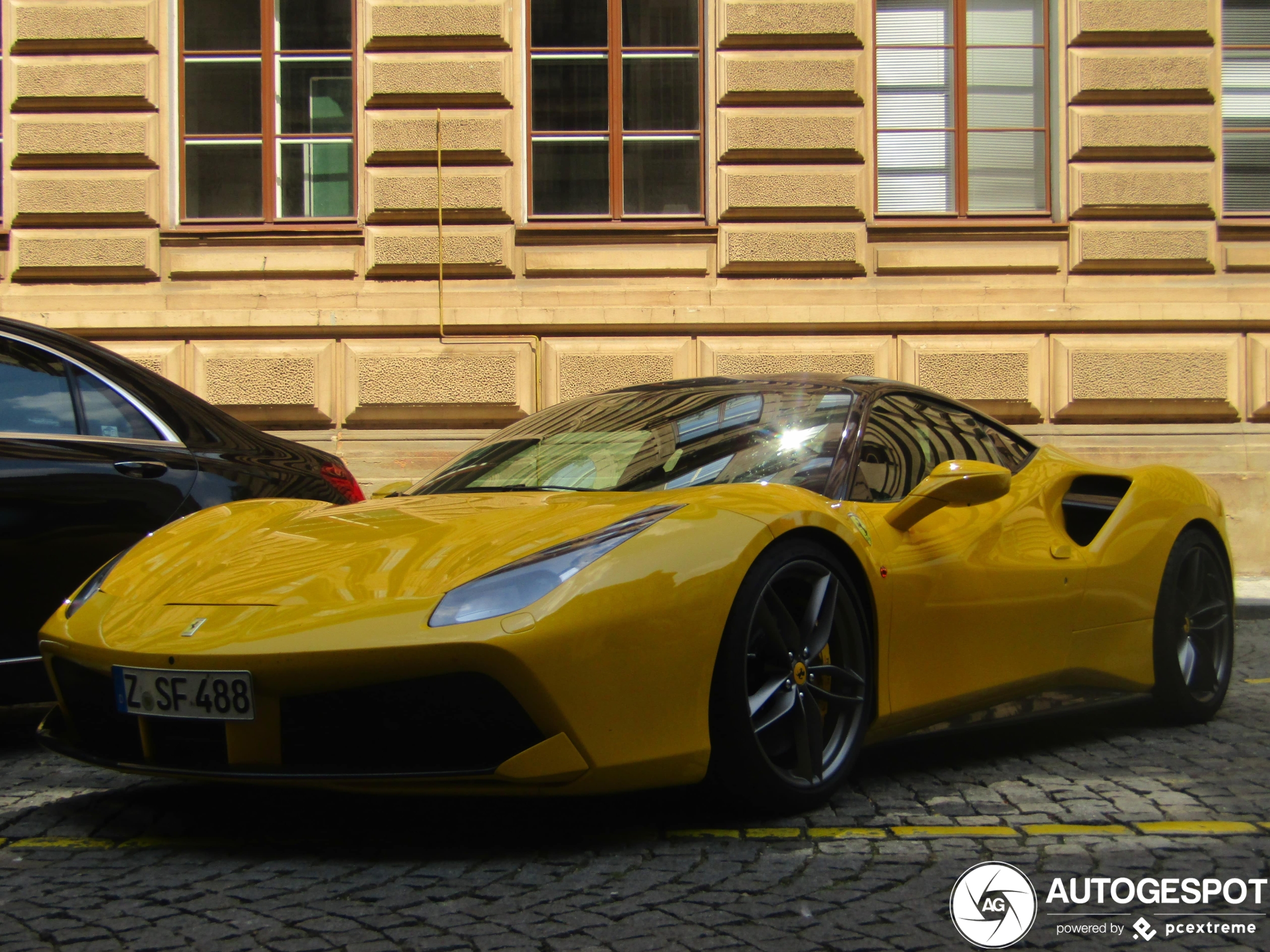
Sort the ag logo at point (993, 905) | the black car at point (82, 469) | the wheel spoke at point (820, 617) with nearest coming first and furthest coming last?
the ag logo at point (993, 905) → the wheel spoke at point (820, 617) → the black car at point (82, 469)

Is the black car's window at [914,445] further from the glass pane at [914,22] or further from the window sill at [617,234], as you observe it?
the glass pane at [914,22]

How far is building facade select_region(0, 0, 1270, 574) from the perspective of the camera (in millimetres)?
9867

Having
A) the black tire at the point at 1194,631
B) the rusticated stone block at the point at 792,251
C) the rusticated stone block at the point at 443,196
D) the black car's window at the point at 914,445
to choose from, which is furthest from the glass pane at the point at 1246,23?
the black car's window at the point at 914,445

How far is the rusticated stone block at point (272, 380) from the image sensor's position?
32.5 feet

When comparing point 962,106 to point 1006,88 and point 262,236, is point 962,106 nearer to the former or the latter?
point 1006,88

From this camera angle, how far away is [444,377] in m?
9.87

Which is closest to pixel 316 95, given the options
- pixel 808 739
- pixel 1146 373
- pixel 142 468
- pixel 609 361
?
pixel 609 361

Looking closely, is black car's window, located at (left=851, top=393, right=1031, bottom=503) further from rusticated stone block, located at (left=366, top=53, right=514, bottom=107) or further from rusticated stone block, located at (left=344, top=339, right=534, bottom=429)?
rusticated stone block, located at (left=366, top=53, right=514, bottom=107)

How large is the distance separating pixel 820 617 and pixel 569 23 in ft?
26.5

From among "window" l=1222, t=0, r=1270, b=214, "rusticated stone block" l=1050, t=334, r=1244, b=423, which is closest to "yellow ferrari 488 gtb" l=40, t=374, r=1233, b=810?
"rusticated stone block" l=1050, t=334, r=1244, b=423

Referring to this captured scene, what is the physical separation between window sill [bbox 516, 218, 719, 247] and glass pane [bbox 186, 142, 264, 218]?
83.1 inches

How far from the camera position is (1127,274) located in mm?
10000

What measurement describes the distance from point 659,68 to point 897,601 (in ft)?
25.2

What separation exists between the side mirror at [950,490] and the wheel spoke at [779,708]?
0.65 metres
